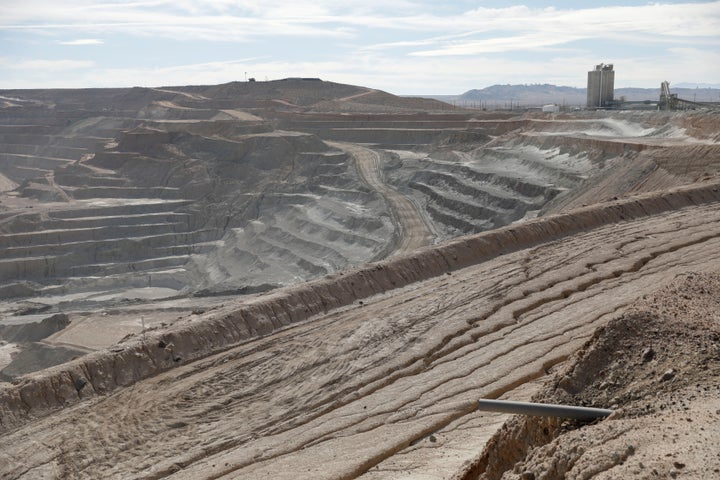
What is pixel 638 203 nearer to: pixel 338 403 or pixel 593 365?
pixel 338 403

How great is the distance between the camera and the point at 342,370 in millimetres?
12391

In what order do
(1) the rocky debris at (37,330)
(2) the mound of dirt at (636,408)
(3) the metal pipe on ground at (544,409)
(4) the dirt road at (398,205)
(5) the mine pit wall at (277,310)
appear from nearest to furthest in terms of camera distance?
(2) the mound of dirt at (636,408) → (3) the metal pipe on ground at (544,409) → (5) the mine pit wall at (277,310) → (1) the rocky debris at (37,330) → (4) the dirt road at (398,205)

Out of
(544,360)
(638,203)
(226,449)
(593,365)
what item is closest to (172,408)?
(226,449)

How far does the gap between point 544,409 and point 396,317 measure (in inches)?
357

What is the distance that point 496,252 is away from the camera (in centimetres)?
1803

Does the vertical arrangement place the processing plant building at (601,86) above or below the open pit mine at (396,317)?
above

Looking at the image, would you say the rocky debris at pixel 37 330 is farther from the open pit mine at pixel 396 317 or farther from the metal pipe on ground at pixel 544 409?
the metal pipe on ground at pixel 544 409

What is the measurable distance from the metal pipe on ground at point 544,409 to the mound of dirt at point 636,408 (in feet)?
0.31

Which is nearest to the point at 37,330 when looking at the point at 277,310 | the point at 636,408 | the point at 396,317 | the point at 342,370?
the point at 277,310

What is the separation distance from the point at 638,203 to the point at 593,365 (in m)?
14.9

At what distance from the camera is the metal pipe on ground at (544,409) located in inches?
190

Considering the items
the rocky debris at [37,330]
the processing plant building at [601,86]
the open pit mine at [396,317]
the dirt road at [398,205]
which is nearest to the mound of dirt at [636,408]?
the open pit mine at [396,317]

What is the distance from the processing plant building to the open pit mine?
5.81 metres

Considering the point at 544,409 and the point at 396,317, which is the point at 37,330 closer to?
the point at 396,317
